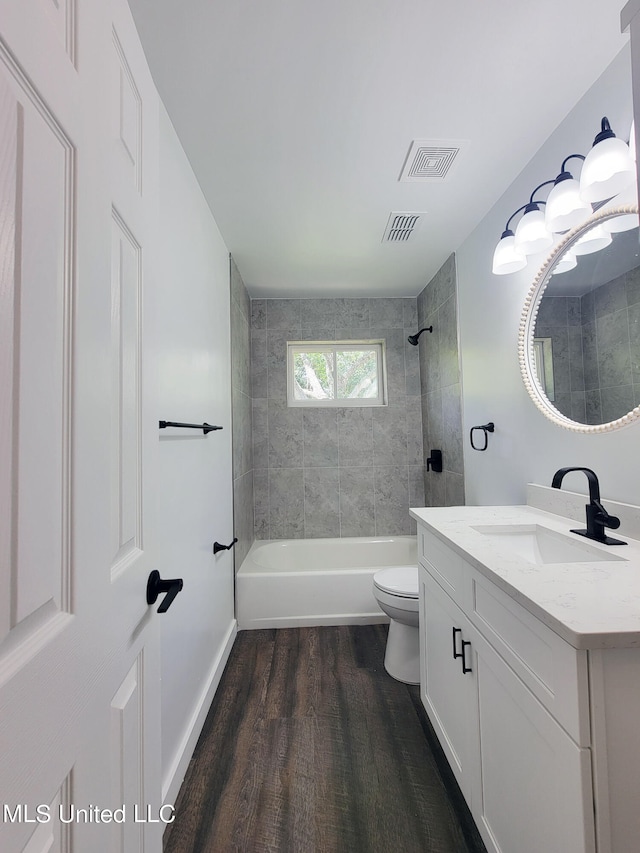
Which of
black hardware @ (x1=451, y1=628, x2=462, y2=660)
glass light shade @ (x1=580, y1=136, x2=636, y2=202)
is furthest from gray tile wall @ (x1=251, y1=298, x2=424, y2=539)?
glass light shade @ (x1=580, y1=136, x2=636, y2=202)

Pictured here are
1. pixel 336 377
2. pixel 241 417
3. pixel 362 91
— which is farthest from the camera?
pixel 336 377

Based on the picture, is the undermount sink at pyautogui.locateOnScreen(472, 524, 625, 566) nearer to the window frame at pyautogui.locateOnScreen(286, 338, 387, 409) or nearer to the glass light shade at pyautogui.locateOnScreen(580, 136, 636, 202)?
the glass light shade at pyautogui.locateOnScreen(580, 136, 636, 202)

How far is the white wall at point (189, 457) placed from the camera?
129cm

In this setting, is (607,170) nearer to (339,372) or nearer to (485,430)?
(485,430)

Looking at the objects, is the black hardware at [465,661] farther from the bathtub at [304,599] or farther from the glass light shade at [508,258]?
the glass light shade at [508,258]

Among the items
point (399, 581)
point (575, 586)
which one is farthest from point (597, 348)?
point (399, 581)

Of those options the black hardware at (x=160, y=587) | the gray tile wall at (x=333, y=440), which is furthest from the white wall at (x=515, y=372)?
the black hardware at (x=160, y=587)

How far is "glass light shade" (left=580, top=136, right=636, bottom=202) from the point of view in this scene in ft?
3.64

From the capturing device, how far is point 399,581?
2.05m

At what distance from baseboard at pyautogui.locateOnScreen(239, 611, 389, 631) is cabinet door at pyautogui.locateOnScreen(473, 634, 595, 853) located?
141 cm

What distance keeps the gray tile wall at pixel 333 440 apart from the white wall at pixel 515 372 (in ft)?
2.94

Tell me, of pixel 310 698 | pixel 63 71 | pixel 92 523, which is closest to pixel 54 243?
pixel 63 71

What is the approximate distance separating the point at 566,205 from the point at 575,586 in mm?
1242

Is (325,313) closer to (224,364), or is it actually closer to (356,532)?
(224,364)
